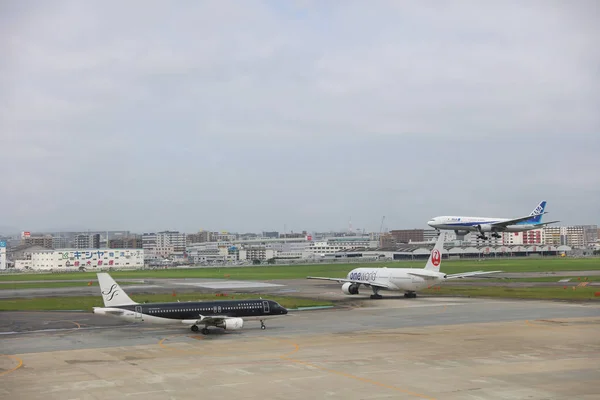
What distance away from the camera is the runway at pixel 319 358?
3416 cm

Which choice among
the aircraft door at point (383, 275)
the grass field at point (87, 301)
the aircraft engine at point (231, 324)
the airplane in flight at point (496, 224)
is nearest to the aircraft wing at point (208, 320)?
the aircraft engine at point (231, 324)

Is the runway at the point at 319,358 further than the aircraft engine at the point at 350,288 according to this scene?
No

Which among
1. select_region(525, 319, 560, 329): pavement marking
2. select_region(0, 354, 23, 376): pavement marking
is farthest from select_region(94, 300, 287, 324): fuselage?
select_region(525, 319, 560, 329): pavement marking

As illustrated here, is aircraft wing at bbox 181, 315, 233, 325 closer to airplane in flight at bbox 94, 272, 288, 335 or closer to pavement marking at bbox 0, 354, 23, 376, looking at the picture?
airplane in flight at bbox 94, 272, 288, 335

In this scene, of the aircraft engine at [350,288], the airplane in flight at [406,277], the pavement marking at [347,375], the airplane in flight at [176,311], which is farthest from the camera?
the aircraft engine at [350,288]

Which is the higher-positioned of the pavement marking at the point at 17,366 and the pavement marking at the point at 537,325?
the pavement marking at the point at 17,366

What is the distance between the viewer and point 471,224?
446ft

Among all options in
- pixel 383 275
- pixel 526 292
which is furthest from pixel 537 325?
pixel 526 292

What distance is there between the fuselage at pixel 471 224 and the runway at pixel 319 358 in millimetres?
61306

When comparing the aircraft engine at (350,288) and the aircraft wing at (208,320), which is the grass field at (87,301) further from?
the aircraft wing at (208,320)

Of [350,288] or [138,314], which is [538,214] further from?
[138,314]

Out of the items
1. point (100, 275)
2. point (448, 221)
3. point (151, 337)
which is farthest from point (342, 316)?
point (448, 221)

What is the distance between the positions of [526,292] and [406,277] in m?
21.9

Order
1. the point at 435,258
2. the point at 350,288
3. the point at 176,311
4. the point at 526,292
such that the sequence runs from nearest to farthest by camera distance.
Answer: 1. the point at 176,311
2. the point at 435,258
3. the point at 350,288
4. the point at 526,292
